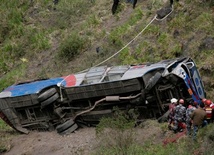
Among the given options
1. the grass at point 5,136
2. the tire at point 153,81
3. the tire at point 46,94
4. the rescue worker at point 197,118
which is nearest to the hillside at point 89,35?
the tire at point 153,81

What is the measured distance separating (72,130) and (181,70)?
14.1 feet

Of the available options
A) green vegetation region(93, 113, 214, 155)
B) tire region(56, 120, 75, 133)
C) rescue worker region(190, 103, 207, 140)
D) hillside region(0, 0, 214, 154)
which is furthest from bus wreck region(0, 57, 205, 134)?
rescue worker region(190, 103, 207, 140)

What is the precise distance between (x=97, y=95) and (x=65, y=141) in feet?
5.98

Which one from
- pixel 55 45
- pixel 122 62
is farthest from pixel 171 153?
pixel 55 45

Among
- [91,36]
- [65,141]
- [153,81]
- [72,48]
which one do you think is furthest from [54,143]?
[91,36]

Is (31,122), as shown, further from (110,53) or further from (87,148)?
(110,53)

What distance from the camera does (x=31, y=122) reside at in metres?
16.2

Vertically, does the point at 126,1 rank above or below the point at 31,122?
above

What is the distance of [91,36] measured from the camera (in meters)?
23.1

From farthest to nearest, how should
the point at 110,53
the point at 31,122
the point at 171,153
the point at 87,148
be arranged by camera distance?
the point at 110,53 → the point at 31,122 → the point at 87,148 → the point at 171,153

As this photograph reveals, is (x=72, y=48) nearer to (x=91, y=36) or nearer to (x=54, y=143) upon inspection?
(x=91, y=36)

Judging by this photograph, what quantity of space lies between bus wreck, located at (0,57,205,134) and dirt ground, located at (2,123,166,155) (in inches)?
13.3

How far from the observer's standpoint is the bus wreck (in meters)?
13.9

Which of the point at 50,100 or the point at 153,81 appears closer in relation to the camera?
the point at 153,81
